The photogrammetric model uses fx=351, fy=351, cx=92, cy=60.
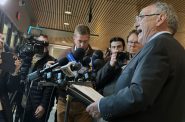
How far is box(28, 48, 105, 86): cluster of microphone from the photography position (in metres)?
2.18

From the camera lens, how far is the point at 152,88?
153 cm

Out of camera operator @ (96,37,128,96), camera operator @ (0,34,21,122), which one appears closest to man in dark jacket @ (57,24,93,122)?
camera operator @ (96,37,128,96)

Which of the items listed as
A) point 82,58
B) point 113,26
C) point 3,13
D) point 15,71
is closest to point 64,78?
point 82,58

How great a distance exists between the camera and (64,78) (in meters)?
2.17

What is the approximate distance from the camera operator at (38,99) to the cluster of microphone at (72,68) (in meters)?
0.76

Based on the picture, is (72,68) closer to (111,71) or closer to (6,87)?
(111,71)

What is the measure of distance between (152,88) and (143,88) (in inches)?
1.7

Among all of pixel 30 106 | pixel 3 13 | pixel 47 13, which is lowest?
pixel 30 106

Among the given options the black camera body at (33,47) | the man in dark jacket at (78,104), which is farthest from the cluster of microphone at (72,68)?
the black camera body at (33,47)

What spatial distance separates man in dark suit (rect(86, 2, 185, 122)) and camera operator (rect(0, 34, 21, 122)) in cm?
148

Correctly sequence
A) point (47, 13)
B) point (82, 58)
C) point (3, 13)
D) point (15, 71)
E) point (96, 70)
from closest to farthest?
point (82, 58) → point (96, 70) → point (15, 71) → point (3, 13) → point (47, 13)

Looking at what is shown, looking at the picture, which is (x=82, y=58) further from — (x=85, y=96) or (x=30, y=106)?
(x=30, y=106)

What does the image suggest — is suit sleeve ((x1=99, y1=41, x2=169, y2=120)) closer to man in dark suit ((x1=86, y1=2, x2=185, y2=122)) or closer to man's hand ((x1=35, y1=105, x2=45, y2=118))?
man in dark suit ((x1=86, y1=2, x2=185, y2=122))

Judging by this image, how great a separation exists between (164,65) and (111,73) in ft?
3.57
